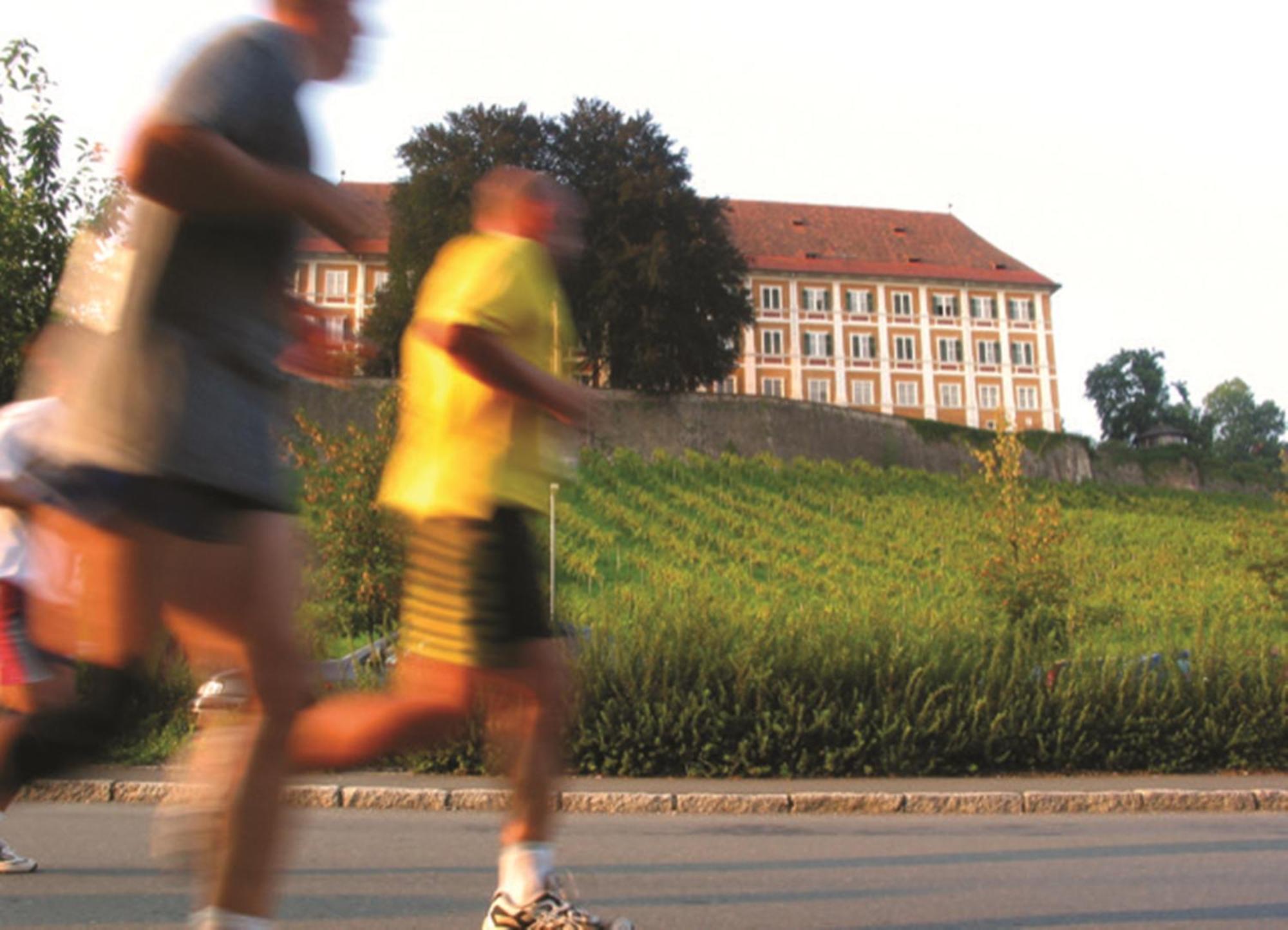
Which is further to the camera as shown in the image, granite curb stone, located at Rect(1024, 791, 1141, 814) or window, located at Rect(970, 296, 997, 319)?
window, located at Rect(970, 296, 997, 319)

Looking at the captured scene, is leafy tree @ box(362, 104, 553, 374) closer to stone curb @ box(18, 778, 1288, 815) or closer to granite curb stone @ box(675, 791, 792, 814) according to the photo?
stone curb @ box(18, 778, 1288, 815)

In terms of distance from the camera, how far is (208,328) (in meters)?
2.44

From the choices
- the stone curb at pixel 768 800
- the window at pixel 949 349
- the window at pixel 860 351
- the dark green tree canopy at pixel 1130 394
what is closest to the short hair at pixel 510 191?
the stone curb at pixel 768 800

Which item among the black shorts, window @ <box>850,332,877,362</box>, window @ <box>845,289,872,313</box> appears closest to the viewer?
the black shorts

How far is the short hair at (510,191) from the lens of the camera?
4.04 m

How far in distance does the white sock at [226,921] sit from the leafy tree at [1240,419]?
13141 centimetres

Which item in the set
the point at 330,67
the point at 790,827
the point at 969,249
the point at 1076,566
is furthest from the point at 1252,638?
the point at 969,249

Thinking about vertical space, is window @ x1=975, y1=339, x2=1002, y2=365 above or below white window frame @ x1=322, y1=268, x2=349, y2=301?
below

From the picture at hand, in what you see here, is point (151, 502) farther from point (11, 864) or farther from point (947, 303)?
point (947, 303)

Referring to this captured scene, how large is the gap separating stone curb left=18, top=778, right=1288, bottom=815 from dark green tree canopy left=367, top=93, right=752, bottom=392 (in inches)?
1580

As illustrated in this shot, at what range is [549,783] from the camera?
12.1 feet

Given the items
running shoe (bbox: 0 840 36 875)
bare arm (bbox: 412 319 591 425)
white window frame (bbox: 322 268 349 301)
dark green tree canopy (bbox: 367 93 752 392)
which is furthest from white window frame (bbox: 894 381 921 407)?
bare arm (bbox: 412 319 591 425)

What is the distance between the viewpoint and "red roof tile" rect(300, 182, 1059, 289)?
89.9 meters

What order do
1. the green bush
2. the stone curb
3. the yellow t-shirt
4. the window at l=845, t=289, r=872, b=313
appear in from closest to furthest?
the yellow t-shirt → the stone curb → the green bush → the window at l=845, t=289, r=872, b=313
